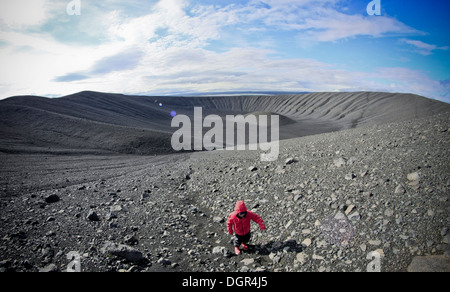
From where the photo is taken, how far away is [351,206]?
228 inches

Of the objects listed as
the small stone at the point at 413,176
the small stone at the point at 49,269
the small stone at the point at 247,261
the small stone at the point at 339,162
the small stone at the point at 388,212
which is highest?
the small stone at the point at 339,162

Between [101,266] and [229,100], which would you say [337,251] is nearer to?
[101,266]

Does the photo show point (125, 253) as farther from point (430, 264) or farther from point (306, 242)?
point (430, 264)

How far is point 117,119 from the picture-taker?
5056 cm

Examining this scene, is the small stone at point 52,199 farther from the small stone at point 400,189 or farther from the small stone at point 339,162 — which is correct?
the small stone at point 400,189

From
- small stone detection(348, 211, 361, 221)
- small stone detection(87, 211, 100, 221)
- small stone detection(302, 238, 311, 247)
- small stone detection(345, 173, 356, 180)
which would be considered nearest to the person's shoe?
small stone detection(302, 238, 311, 247)

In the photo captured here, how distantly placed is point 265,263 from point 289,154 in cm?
663

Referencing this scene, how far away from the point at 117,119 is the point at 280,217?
51.6 meters

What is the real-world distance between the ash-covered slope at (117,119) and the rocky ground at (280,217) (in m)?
18.5

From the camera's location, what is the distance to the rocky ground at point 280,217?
4.70 metres

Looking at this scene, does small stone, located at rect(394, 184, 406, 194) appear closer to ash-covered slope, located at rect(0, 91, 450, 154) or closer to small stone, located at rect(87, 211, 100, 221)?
small stone, located at rect(87, 211, 100, 221)

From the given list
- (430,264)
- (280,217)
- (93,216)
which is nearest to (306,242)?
(280,217)

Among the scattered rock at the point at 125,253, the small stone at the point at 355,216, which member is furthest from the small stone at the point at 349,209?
the scattered rock at the point at 125,253

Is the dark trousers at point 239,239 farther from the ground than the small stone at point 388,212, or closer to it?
closer to it
